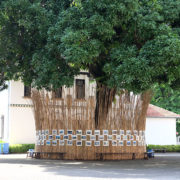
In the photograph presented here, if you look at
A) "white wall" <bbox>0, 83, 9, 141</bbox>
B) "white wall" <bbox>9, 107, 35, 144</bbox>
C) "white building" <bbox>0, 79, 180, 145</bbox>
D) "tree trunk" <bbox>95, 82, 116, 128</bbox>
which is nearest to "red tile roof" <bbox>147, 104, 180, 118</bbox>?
"white building" <bbox>0, 79, 180, 145</bbox>

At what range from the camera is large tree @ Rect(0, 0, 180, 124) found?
11852 mm

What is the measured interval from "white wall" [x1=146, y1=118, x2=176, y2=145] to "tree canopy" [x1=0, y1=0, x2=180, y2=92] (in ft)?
55.5

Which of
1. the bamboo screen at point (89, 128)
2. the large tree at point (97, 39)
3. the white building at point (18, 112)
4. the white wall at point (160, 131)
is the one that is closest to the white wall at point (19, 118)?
the white building at point (18, 112)

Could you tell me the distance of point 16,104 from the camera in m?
24.6

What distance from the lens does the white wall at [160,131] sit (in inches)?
1207

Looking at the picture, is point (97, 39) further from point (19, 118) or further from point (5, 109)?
point (5, 109)

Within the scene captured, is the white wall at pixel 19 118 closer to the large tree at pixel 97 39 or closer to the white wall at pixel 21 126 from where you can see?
the white wall at pixel 21 126

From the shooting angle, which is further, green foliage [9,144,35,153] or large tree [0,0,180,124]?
green foliage [9,144,35,153]

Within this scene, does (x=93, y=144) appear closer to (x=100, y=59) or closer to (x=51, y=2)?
(x=100, y=59)

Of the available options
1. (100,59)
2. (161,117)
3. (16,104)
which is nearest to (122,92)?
(100,59)

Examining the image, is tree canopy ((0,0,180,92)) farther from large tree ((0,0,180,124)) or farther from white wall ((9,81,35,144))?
white wall ((9,81,35,144))

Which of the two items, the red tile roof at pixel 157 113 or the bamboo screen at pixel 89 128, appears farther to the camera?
the red tile roof at pixel 157 113

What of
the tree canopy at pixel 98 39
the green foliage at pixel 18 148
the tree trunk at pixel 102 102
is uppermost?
the tree canopy at pixel 98 39

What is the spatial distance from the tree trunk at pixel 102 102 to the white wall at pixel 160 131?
1569 centimetres
